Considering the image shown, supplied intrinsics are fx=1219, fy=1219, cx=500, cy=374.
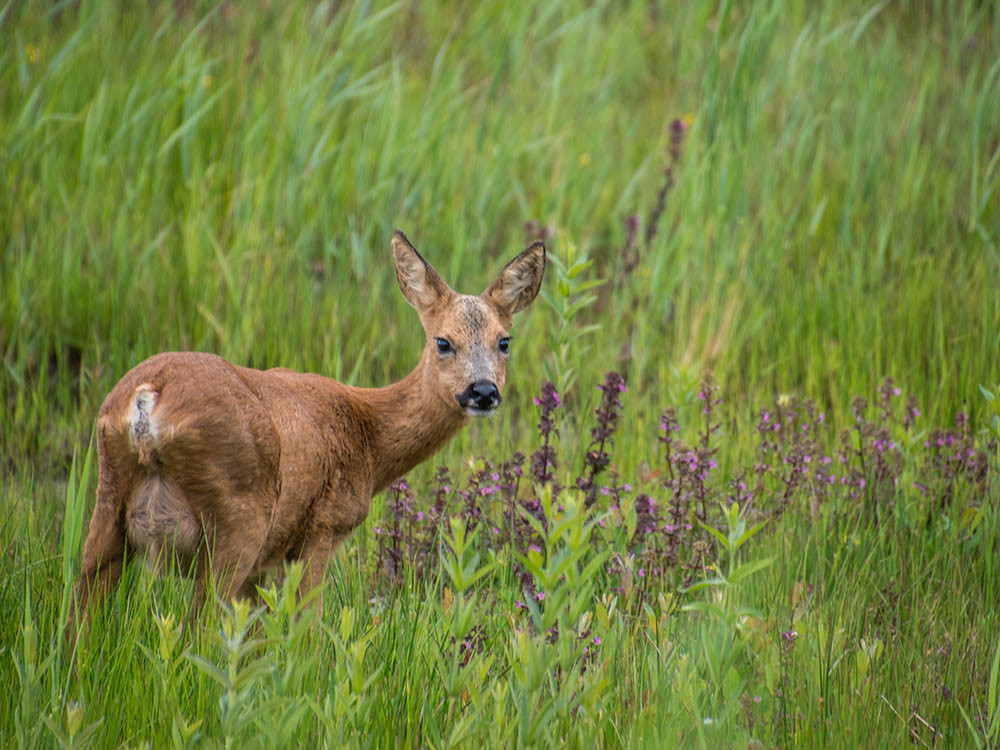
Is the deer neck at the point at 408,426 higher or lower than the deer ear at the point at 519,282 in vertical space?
lower

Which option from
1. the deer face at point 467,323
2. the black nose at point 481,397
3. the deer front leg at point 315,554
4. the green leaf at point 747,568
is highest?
the deer face at point 467,323

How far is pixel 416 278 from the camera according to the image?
5.34 m

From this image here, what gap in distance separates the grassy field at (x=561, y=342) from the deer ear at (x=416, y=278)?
560 millimetres

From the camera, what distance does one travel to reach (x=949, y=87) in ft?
28.6

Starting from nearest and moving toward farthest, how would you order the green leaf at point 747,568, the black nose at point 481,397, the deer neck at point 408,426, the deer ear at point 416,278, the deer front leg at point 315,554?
the green leaf at point 747,568 < the deer front leg at point 315,554 < the black nose at point 481,397 < the deer neck at point 408,426 < the deer ear at point 416,278

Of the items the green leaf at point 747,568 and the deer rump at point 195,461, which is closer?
the green leaf at point 747,568

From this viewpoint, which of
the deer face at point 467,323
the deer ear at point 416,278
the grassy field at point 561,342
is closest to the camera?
the grassy field at point 561,342

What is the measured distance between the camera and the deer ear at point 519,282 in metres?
5.28

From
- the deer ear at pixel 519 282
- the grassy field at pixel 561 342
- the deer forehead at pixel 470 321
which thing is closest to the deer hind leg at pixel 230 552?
the grassy field at pixel 561 342

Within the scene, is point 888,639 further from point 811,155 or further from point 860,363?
point 811,155

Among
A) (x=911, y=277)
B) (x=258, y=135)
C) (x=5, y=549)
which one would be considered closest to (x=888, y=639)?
(x=5, y=549)

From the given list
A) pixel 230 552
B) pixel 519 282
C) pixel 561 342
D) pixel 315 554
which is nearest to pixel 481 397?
pixel 561 342

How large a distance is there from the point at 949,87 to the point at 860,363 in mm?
3197

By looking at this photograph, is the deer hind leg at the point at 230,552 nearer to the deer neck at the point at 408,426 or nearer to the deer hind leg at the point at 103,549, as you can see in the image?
the deer hind leg at the point at 103,549
